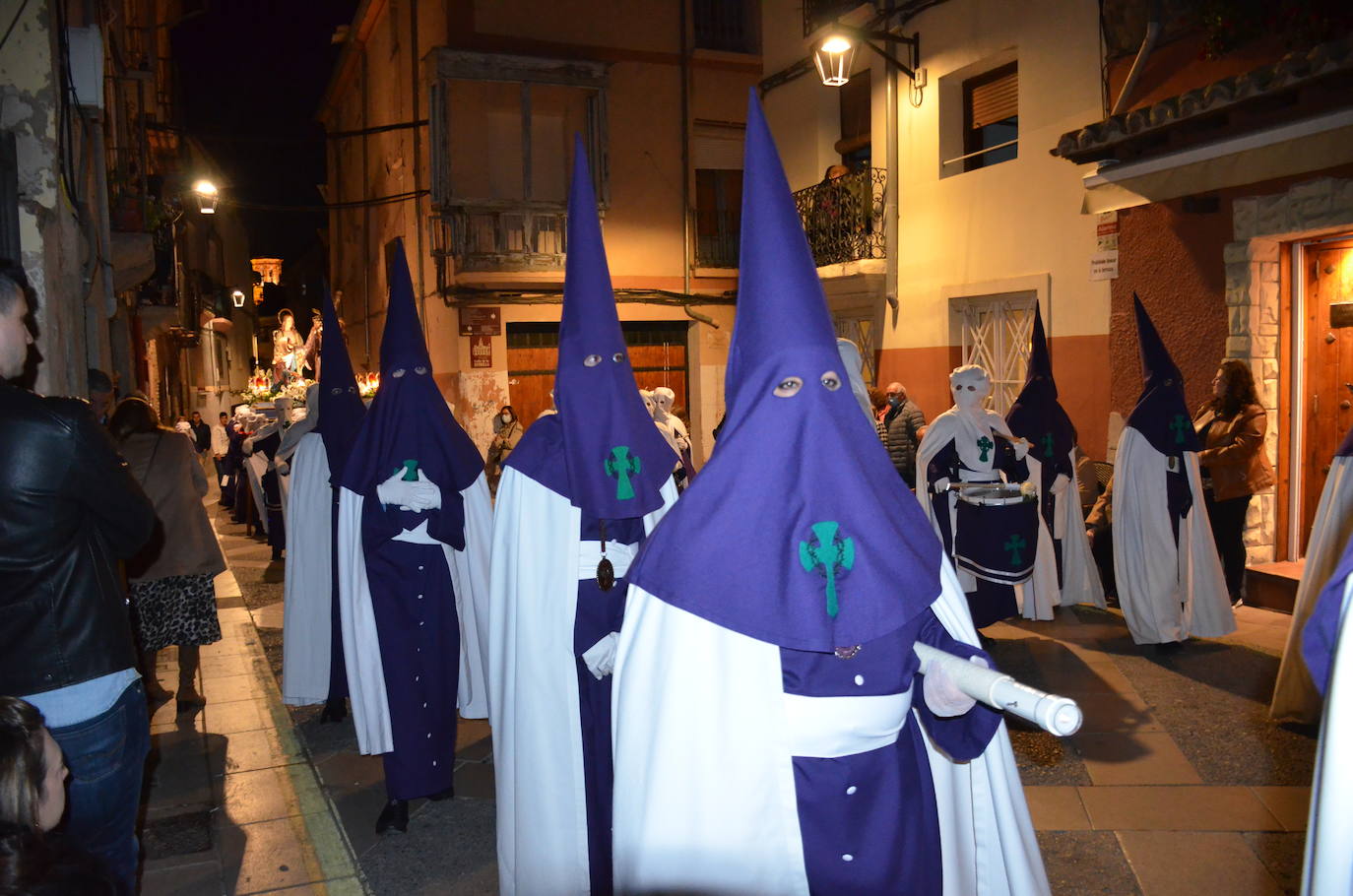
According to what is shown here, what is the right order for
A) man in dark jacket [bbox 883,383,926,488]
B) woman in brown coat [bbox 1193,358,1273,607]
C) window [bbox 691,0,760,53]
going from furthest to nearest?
window [bbox 691,0,760,53]
man in dark jacket [bbox 883,383,926,488]
woman in brown coat [bbox 1193,358,1273,607]

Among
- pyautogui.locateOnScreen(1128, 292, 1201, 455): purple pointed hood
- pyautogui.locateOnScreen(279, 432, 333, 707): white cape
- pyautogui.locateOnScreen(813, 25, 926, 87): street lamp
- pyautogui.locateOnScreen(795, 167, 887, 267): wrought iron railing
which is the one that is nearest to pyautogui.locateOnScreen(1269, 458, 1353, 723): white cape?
pyautogui.locateOnScreen(1128, 292, 1201, 455): purple pointed hood

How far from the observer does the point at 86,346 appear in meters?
7.63

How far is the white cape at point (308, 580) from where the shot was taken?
20.8 feet

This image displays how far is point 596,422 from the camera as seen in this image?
12.4 ft

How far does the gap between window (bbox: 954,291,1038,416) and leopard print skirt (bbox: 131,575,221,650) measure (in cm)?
861

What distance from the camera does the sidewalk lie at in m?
4.39

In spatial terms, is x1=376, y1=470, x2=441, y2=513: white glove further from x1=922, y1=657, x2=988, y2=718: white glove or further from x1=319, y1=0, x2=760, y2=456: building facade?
x1=319, y1=0, x2=760, y2=456: building facade

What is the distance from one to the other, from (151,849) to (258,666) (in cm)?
315

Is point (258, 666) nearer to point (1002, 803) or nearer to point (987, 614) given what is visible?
point (987, 614)

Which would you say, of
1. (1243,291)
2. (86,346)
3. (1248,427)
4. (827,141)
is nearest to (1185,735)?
(1248,427)

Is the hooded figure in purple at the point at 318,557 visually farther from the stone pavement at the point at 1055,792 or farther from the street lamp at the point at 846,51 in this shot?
the street lamp at the point at 846,51

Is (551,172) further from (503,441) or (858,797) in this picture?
(858,797)

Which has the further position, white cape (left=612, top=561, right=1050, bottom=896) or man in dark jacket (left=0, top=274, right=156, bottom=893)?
man in dark jacket (left=0, top=274, right=156, bottom=893)


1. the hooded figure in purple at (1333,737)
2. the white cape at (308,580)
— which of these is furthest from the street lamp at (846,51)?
the hooded figure in purple at (1333,737)
